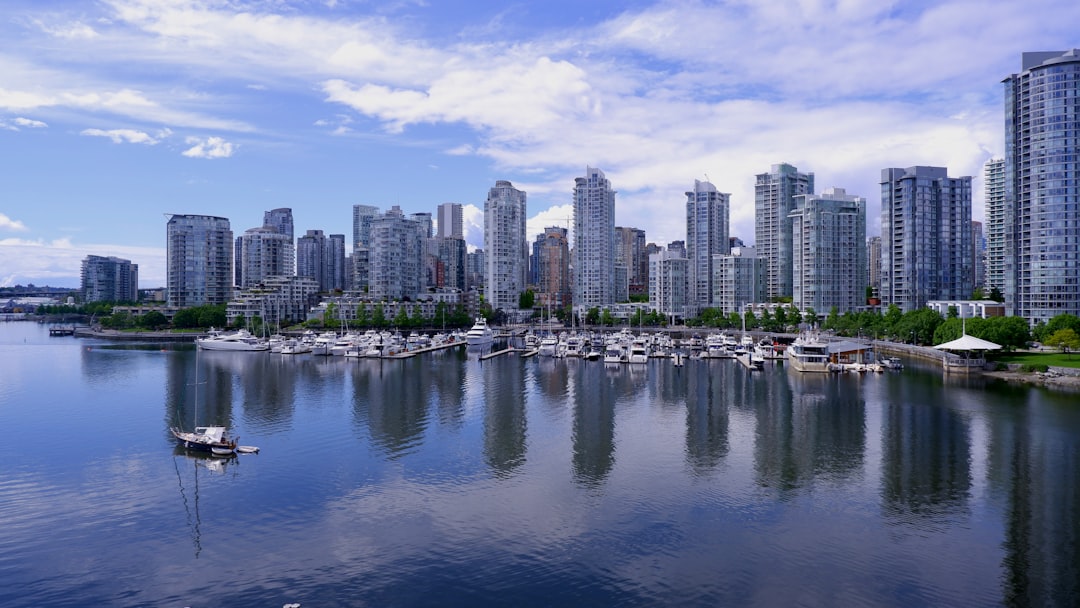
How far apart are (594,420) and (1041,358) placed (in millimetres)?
41574

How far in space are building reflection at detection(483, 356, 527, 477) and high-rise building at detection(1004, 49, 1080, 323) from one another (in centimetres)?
5037

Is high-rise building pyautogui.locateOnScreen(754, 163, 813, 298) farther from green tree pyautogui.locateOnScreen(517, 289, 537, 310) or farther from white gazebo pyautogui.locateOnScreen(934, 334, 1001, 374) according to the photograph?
white gazebo pyautogui.locateOnScreen(934, 334, 1001, 374)

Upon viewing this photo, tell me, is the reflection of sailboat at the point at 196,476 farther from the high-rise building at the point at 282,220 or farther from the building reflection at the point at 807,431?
the high-rise building at the point at 282,220

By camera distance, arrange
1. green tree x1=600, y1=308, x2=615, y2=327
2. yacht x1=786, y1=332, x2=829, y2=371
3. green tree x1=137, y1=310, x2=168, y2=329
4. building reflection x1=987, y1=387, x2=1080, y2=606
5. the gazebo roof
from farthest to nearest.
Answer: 1. green tree x1=600, y1=308, x2=615, y2=327
2. green tree x1=137, y1=310, x2=168, y2=329
3. yacht x1=786, y1=332, x2=829, y2=371
4. the gazebo roof
5. building reflection x1=987, y1=387, x2=1080, y2=606

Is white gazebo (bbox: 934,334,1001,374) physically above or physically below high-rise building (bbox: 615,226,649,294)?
below

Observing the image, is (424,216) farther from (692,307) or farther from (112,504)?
(112,504)

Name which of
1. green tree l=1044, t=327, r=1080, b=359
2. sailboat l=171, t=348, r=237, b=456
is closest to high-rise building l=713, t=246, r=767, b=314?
green tree l=1044, t=327, r=1080, b=359

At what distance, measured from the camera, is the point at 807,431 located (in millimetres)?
33562

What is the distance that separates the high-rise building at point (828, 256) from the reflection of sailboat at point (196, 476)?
97.8 metres

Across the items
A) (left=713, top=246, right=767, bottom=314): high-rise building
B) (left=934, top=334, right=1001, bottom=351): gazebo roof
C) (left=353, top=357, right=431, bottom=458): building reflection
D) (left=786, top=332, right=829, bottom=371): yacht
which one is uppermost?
(left=713, top=246, right=767, bottom=314): high-rise building

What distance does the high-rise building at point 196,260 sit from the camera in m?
126

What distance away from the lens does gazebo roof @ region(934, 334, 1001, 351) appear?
5384cm

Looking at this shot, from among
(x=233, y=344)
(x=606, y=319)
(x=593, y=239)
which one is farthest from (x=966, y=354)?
(x=593, y=239)

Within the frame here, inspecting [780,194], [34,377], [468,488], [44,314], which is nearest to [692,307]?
[780,194]
